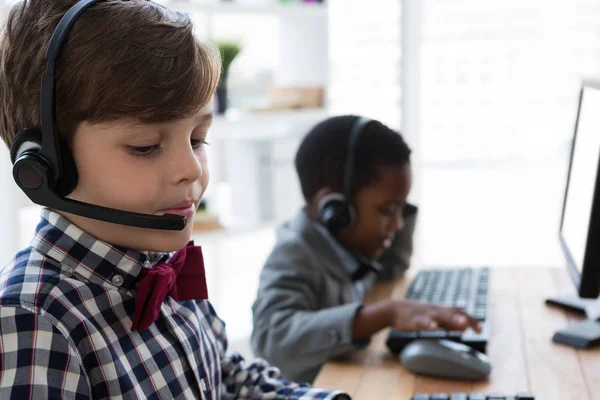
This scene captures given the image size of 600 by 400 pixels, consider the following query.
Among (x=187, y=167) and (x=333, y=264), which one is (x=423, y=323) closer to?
(x=333, y=264)

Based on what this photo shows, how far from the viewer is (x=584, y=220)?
4.18 feet

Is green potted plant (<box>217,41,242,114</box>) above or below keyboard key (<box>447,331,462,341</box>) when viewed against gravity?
above

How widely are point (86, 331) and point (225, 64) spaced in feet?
5.57

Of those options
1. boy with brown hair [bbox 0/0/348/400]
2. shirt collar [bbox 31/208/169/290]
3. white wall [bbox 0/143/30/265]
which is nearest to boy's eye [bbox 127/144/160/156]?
boy with brown hair [bbox 0/0/348/400]

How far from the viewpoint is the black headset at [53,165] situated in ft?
2.43

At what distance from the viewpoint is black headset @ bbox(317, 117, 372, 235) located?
4.74 ft

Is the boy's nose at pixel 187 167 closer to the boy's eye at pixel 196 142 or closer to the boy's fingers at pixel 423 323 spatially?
the boy's eye at pixel 196 142

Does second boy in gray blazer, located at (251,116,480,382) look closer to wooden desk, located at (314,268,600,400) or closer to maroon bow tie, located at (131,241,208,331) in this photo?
wooden desk, located at (314,268,600,400)

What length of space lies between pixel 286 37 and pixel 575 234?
1.58m

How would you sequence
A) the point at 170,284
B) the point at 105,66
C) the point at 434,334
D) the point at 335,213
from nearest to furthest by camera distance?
the point at 105,66 → the point at 170,284 → the point at 434,334 → the point at 335,213

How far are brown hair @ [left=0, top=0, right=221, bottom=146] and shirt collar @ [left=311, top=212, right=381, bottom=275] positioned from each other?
0.68 metres

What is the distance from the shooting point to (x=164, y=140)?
788mm

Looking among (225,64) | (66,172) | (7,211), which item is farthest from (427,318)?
(225,64)

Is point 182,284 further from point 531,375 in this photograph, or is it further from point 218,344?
point 531,375
